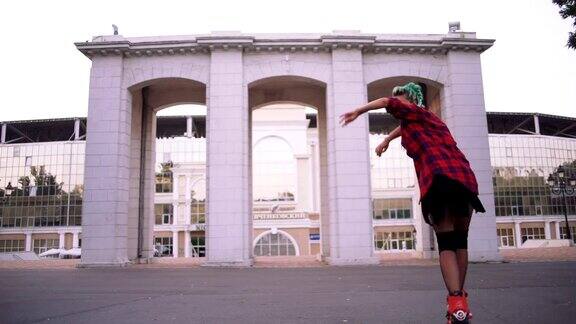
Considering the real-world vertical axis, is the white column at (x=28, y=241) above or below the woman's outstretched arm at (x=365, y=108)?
below

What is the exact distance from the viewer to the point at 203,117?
66.0 metres

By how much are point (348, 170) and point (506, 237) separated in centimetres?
5261

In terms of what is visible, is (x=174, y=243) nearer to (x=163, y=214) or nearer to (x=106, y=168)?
(x=163, y=214)

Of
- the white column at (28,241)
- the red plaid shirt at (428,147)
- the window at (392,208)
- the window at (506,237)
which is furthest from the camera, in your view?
the window at (392,208)

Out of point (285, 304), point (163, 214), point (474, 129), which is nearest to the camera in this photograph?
point (285, 304)

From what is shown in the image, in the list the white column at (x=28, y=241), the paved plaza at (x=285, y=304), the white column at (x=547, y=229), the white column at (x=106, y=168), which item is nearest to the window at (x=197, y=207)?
the white column at (x=28, y=241)

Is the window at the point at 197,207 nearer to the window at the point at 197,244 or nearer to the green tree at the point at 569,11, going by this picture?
the window at the point at 197,244

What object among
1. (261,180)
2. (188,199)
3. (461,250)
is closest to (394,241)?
(261,180)

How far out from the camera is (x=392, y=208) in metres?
66.0

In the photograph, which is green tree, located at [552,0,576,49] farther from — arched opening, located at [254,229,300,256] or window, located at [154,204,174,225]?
window, located at [154,204,174,225]

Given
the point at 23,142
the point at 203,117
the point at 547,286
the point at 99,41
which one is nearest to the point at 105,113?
the point at 99,41

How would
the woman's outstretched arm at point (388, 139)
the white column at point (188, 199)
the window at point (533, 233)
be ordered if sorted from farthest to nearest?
the window at point (533, 233) → the white column at point (188, 199) → the woman's outstretched arm at point (388, 139)

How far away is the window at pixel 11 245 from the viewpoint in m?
65.5

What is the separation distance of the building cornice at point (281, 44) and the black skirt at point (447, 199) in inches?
686
